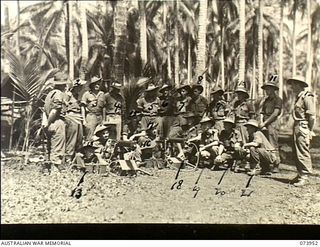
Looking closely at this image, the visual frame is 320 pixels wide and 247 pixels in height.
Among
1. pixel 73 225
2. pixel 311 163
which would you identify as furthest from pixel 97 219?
pixel 311 163

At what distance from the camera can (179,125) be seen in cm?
A: 164

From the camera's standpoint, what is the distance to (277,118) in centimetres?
163

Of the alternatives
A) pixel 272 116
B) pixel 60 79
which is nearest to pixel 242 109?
A: pixel 272 116

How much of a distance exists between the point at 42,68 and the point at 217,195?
0.80 m

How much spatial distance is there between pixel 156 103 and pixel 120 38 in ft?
0.91

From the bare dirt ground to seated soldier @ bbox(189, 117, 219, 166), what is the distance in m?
0.05

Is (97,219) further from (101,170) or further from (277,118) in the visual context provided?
(277,118)

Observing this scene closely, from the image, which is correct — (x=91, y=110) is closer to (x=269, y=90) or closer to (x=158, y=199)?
(x=158, y=199)

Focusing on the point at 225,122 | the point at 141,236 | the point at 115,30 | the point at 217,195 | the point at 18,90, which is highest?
the point at 115,30

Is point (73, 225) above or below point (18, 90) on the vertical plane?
below

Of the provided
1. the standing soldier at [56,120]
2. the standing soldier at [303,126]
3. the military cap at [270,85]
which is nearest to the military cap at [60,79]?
the standing soldier at [56,120]

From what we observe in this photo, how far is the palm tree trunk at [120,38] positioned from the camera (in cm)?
164

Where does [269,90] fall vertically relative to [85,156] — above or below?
above

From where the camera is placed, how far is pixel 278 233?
5.19 ft
